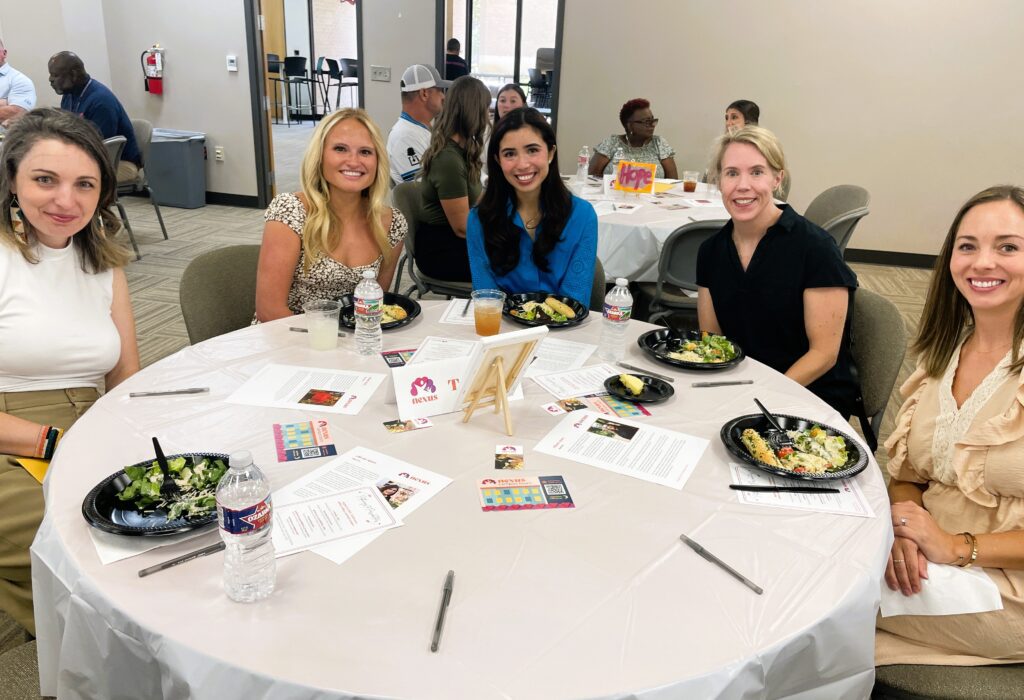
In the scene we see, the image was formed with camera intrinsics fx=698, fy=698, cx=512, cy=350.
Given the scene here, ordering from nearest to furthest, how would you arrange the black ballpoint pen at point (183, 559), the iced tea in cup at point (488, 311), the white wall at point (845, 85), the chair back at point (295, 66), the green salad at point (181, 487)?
the black ballpoint pen at point (183, 559) < the green salad at point (181, 487) < the iced tea in cup at point (488, 311) < the white wall at point (845, 85) < the chair back at point (295, 66)

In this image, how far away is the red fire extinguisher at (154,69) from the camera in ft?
23.0

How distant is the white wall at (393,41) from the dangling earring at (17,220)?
18.2 feet

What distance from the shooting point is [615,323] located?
75.7 inches

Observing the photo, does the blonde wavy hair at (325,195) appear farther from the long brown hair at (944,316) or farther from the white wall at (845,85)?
the white wall at (845,85)

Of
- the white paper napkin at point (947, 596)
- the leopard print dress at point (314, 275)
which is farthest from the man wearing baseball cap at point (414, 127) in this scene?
the white paper napkin at point (947, 596)

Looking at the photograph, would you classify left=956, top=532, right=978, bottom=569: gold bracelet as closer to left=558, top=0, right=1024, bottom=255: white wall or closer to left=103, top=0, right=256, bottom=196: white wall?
left=558, top=0, right=1024, bottom=255: white wall

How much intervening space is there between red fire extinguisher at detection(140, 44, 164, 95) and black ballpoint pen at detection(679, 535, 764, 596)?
7707mm

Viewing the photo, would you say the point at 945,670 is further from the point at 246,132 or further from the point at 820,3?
the point at 246,132

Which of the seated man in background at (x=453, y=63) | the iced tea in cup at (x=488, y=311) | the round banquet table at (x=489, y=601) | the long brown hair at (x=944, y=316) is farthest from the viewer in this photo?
the seated man in background at (x=453, y=63)

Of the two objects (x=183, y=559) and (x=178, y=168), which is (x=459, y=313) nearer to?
(x=183, y=559)

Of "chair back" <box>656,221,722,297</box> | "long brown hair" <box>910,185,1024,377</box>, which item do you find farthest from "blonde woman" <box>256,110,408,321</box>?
"long brown hair" <box>910,185,1024,377</box>

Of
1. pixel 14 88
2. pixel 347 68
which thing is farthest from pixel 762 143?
pixel 347 68

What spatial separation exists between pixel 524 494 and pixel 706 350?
2.92 ft

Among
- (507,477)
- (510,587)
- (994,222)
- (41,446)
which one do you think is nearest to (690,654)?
(510,587)
